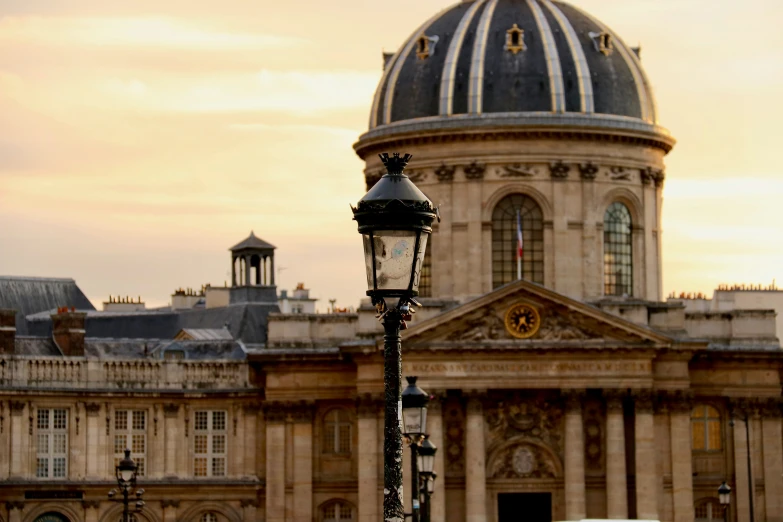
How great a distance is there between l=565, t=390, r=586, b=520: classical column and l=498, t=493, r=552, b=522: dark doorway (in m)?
1.66

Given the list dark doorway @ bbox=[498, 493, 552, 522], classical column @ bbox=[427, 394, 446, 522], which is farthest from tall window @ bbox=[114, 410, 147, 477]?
A: dark doorway @ bbox=[498, 493, 552, 522]

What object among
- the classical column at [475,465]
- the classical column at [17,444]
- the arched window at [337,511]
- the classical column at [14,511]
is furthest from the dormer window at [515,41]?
the classical column at [14,511]

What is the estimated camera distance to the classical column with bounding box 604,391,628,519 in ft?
254

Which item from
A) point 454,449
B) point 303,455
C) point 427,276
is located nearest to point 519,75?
point 427,276

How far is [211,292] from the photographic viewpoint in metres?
110

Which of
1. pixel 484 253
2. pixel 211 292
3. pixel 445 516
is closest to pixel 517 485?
pixel 445 516

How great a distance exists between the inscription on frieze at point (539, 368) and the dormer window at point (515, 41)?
41.4 ft

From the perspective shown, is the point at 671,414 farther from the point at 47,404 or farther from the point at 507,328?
the point at 47,404

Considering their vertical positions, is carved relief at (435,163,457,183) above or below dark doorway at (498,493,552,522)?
above

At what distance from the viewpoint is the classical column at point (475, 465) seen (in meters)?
77.6

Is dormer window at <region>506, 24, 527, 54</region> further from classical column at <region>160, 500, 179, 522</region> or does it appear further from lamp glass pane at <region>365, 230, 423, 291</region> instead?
lamp glass pane at <region>365, 230, 423, 291</region>

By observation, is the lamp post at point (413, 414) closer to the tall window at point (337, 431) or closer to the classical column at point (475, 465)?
the classical column at point (475, 465)

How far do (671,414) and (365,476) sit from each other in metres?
10.8

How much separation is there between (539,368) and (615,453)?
12.9 ft
